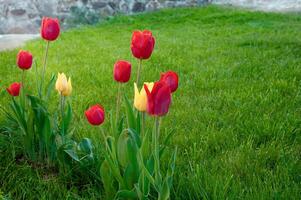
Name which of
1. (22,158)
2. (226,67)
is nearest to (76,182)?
(22,158)

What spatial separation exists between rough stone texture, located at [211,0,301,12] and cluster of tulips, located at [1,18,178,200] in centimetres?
910

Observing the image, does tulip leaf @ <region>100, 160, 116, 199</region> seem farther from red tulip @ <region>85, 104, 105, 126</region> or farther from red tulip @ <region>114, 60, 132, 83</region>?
red tulip @ <region>114, 60, 132, 83</region>

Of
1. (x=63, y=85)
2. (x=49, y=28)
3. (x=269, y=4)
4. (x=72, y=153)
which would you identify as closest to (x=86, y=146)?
(x=72, y=153)

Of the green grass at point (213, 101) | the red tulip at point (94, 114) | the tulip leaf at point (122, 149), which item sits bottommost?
the green grass at point (213, 101)

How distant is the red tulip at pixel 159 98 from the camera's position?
1.39 m

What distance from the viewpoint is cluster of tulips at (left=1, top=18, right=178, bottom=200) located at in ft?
5.09

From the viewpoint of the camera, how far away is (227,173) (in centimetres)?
211

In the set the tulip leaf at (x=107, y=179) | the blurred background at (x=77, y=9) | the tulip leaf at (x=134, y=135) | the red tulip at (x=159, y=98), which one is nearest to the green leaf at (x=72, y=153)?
the tulip leaf at (x=107, y=179)

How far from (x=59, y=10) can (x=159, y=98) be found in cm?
895

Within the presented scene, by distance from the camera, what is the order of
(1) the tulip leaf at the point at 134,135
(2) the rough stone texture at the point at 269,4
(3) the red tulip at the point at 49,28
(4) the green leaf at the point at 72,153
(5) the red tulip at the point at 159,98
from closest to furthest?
(5) the red tulip at the point at 159,98 → (1) the tulip leaf at the point at 134,135 → (4) the green leaf at the point at 72,153 → (3) the red tulip at the point at 49,28 → (2) the rough stone texture at the point at 269,4

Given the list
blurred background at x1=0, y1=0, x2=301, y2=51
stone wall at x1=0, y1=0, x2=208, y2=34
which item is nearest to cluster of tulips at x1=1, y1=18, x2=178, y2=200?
blurred background at x1=0, y1=0, x2=301, y2=51

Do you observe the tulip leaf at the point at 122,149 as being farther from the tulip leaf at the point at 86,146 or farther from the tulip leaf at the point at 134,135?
the tulip leaf at the point at 86,146

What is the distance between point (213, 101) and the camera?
347 cm

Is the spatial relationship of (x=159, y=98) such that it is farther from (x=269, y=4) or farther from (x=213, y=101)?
(x=269, y=4)
